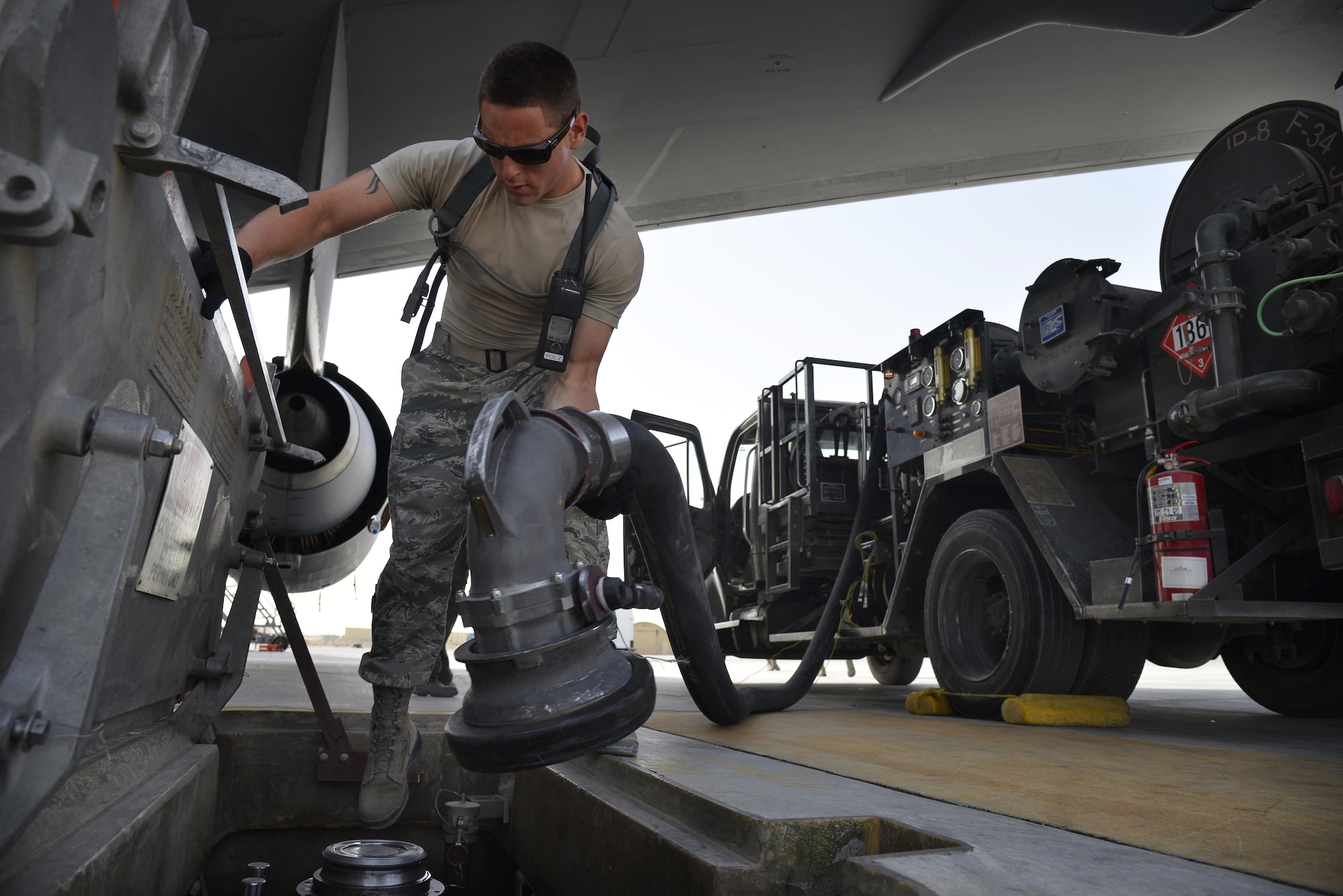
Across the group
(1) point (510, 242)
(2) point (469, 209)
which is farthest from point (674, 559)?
(2) point (469, 209)

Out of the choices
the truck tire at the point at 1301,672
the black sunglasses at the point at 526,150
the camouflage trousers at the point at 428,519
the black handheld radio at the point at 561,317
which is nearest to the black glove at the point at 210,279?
the black sunglasses at the point at 526,150

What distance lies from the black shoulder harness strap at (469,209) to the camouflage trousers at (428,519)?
0.72 feet

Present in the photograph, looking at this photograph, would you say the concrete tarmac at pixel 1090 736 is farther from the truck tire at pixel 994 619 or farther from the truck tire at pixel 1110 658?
the truck tire at pixel 994 619

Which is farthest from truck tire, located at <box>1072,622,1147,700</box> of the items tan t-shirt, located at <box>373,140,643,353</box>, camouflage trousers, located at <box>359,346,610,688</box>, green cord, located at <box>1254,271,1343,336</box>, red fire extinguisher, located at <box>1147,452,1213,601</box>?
tan t-shirt, located at <box>373,140,643,353</box>

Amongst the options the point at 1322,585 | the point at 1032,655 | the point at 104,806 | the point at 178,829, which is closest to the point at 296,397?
the point at 178,829

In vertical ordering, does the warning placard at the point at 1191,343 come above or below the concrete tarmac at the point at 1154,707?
above

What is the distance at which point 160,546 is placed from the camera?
166 centimetres

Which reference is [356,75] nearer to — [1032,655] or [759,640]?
[759,640]

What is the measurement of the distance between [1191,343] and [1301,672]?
6.54ft

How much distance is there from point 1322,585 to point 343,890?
383 centimetres

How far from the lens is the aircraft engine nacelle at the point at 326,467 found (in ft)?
14.0

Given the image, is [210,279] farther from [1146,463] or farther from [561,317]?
[1146,463]

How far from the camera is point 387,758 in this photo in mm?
2381

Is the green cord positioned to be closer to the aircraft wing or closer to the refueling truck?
the refueling truck
